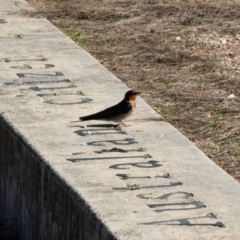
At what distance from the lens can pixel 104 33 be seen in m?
9.59

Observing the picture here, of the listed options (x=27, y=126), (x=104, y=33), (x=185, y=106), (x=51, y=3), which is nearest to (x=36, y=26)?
(x=104, y=33)

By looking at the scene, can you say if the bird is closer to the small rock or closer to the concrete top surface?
the concrete top surface

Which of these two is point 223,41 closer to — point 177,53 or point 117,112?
point 177,53

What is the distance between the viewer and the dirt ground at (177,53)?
703 centimetres

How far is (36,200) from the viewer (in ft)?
18.7

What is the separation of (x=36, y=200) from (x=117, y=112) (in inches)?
33.0

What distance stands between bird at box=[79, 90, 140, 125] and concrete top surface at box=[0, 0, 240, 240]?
2.8 inches

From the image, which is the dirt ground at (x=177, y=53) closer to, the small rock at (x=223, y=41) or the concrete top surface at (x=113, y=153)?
the small rock at (x=223, y=41)

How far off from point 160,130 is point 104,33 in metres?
3.49

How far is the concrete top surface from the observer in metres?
4.76

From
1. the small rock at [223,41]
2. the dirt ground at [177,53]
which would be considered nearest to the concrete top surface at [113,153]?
the dirt ground at [177,53]

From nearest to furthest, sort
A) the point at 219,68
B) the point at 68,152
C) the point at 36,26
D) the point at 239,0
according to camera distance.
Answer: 1. the point at 68,152
2. the point at 219,68
3. the point at 36,26
4. the point at 239,0

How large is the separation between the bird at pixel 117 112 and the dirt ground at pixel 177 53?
561mm

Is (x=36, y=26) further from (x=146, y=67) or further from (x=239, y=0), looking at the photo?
(x=239, y=0)
